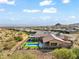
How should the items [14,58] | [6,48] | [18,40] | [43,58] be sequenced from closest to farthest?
[14,58]
[43,58]
[6,48]
[18,40]

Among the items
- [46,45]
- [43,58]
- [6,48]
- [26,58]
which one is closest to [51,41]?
[46,45]

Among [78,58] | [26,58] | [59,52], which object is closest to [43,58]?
[59,52]

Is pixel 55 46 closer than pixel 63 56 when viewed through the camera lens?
No

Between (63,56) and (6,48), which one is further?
(6,48)

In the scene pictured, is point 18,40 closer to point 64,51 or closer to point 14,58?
point 64,51

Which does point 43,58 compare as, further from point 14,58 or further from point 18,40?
point 18,40

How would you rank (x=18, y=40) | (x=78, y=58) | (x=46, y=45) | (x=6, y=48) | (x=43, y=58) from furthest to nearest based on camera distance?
1. (x=18, y=40)
2. (x=46, y=45)
3. (x=6, y=48)
4. (x=43, y=58)
5. (x=78, y=58)

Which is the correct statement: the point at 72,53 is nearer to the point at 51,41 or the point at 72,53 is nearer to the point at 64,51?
the point at 64,51

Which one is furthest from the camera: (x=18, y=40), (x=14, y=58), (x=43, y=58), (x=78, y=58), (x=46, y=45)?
(x=18, y=40)

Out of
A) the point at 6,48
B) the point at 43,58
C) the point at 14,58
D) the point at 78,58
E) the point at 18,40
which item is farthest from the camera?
the point at 18,40
